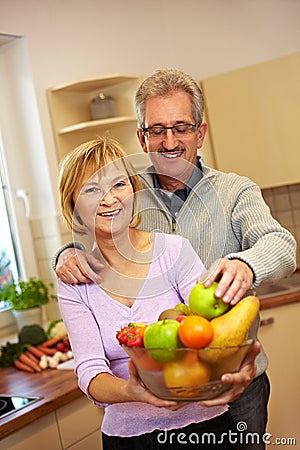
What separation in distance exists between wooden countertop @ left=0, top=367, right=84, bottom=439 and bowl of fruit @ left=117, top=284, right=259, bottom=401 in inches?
38.2

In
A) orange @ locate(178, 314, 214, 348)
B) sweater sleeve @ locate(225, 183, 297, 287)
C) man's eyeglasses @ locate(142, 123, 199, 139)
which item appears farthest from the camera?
man's eyeglasses @ locate(142, 123, 199, 139)

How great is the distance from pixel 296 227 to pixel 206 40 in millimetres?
1068

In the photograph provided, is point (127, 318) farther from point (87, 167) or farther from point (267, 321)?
point (267, 321)

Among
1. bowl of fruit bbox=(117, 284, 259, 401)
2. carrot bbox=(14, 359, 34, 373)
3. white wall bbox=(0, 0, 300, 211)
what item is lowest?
carrot bbox=(14, 359, 34, 373)

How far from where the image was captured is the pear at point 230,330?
1003 mm

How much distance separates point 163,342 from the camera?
102 centimetres

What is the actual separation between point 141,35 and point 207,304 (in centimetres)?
246

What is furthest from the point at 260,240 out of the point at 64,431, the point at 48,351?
the point at 48,351

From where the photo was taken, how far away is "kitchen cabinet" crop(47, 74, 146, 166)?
289 centimetres

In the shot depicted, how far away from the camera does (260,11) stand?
11.5 feet

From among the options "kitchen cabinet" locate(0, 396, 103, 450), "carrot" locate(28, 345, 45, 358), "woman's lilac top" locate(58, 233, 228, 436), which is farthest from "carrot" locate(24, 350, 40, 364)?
"woman's lilac top" locate(58, 233, 228, 436)

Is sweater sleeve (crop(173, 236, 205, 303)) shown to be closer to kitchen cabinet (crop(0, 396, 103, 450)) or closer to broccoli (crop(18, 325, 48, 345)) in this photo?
kitchen cabinet (crop(0, 396, 103, 450))

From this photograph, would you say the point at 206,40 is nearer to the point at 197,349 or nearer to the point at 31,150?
the point at 31,150

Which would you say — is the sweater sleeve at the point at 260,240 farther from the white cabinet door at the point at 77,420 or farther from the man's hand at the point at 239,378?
the white cabinet door at the point at 77,420
